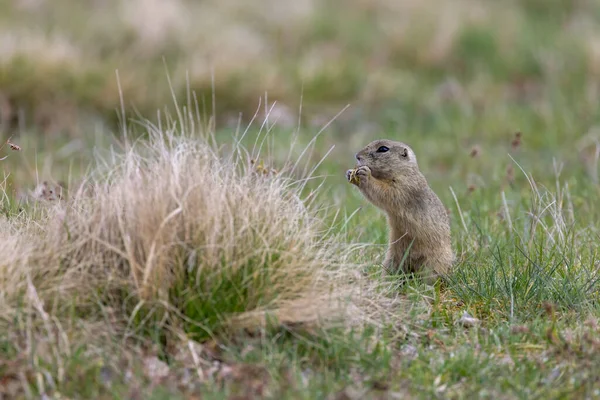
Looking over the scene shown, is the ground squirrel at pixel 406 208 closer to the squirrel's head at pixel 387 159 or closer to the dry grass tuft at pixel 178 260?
the squirrel's head at pixel 387 159

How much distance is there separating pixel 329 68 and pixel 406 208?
7719 millimetres

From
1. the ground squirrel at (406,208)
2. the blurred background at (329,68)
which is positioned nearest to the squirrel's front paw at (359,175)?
the ground squirrel at (406,208)

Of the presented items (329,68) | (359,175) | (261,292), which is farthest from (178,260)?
(329,68)

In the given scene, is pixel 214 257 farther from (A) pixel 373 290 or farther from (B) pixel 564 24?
(B) pixel 564 24

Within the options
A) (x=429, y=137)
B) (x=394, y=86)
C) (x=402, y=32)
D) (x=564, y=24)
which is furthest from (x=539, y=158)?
(x=564, y=24)

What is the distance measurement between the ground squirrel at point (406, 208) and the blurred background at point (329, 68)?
3.75m

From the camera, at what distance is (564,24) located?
17.0 metres

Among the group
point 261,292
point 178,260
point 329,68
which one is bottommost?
point 329,68

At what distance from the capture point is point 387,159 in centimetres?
684

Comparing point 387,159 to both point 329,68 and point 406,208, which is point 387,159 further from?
point 329,68

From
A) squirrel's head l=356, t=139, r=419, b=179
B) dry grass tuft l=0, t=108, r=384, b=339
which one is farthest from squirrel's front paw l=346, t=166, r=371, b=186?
dry grass tuft l=0, t=108, r=384, b=339

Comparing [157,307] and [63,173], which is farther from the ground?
[157,307]

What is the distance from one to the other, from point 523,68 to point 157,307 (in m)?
11.2

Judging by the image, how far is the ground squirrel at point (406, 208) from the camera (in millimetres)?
6469
